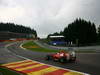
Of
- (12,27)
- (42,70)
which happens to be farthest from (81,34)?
(12,27)

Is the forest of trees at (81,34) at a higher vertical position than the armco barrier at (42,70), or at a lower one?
higher

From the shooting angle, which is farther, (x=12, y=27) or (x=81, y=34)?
(x=12, y=27)

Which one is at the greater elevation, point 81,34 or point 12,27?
point 12,27

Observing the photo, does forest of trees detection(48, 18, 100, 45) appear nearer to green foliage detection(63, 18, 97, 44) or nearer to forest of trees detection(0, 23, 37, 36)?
green foliage detection(63, 18, 97, 44)

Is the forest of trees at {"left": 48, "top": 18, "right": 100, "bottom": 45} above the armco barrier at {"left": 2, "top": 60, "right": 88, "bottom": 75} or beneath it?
above

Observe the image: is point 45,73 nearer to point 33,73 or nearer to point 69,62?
point 33,73

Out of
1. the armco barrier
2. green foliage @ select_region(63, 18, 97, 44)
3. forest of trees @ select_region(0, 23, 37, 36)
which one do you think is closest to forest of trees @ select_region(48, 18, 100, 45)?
green foliage @ select_region(63, 18, 97, 44)

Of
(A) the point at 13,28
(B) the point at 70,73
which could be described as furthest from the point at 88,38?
(A) the point at 13,28

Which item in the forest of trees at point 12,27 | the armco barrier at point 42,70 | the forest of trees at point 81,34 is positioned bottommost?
the armco barrier at point 42,70

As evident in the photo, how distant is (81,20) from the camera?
75.8 meters

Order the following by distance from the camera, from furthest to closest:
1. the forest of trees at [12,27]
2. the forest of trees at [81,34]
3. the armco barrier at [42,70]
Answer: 1. the forest of trees at [12,27]
2. the forest of trees at [81,34]
3. the armco barrier at [42,70]

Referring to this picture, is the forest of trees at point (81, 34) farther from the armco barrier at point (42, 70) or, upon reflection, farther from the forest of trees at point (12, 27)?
the forest of trees at point (12, 27)

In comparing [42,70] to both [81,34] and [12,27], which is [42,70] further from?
[12,27]

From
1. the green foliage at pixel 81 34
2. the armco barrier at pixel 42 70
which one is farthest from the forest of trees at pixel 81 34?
the armco barrier at pixel 42 70
